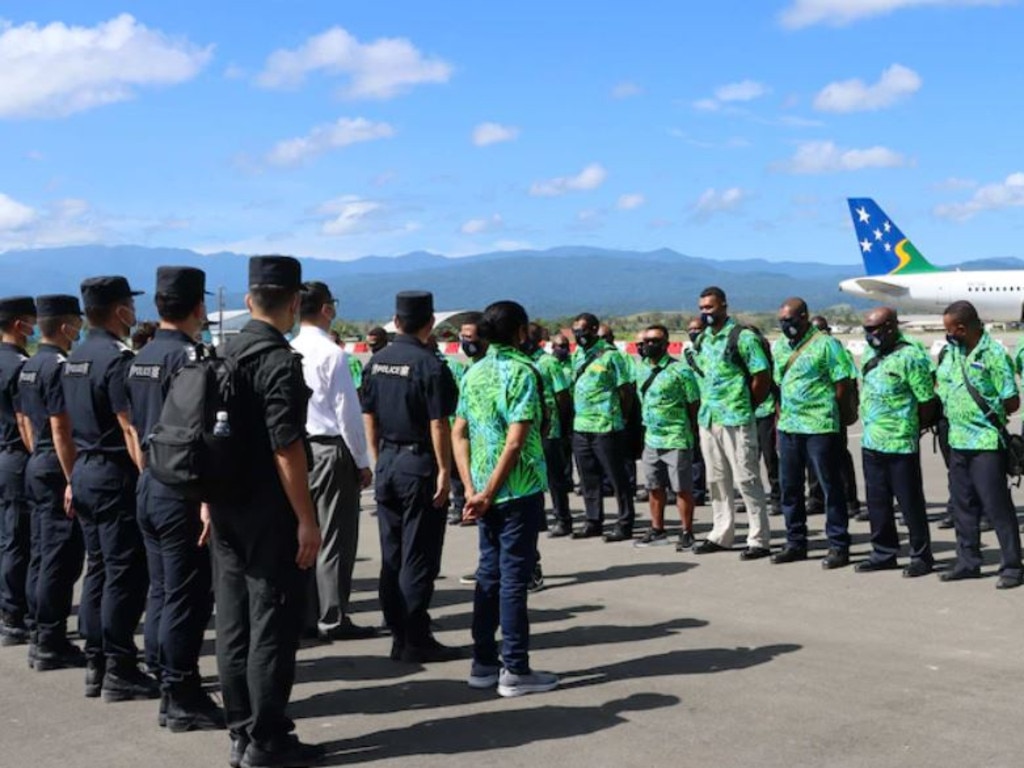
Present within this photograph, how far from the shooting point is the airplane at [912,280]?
58.1 metres

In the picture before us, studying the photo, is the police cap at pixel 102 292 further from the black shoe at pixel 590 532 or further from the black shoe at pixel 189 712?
the black shoe at pixel 590 532

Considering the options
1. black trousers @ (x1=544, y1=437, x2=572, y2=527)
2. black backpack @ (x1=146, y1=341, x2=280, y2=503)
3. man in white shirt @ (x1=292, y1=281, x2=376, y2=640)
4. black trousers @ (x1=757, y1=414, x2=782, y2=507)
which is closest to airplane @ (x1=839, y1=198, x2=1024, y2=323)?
black trousers @ (x1=757, y1=414, x2=782, y2=507)

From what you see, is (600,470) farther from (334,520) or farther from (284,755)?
(284,755)

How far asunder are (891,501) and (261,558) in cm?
535

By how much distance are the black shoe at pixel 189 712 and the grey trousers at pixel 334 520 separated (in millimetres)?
1756

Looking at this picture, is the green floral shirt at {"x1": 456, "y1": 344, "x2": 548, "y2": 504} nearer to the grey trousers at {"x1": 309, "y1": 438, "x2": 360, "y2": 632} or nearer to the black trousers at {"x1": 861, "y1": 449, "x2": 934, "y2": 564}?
the grey trousers at {"x1": 309, "y1": 438, "x2": 360, "y2": 632}

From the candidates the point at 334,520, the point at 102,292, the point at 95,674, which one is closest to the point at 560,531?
the point at 334,520

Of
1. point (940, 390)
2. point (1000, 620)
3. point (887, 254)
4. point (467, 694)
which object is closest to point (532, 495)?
point (467, 694)

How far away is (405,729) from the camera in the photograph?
5.44m

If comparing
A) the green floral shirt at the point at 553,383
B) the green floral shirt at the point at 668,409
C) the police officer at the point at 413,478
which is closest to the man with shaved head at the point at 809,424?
the green floral shirt at the point at 668,409

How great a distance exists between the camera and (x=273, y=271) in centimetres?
505

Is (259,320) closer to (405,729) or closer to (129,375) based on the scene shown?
(129,375)

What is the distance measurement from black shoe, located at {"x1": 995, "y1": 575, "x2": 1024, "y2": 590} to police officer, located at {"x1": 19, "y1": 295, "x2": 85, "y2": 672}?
5.92m

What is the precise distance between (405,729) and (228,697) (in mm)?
880
